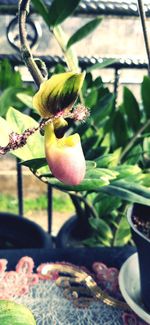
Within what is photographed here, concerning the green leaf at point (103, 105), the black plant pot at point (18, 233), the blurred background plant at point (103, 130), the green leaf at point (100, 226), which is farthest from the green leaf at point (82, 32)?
the black plant pot at point (18, 233)

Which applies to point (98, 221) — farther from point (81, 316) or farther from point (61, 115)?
point (61, 115)

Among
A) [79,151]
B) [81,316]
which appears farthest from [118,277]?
[79,151]

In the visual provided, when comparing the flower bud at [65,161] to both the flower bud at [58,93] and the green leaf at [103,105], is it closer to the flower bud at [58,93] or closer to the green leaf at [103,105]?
the flower bud at [58,93]

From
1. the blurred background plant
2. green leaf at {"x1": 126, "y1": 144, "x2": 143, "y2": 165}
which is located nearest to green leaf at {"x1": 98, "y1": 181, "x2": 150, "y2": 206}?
the blurred background plant

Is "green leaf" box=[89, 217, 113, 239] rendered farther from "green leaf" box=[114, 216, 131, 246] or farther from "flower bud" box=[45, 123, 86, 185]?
"flower bud" box=[45, 123, 86, 185]

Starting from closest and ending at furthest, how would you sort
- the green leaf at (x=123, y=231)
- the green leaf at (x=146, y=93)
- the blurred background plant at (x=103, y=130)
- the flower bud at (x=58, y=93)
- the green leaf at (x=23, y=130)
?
the flower bud at (x=58, y=93)
the green leaf at (x=23, y=130)
the blurred background plant at (x=103, y=130)
the green leaf at (x=146, y=93)
the green leaf at (x=123, y=231)

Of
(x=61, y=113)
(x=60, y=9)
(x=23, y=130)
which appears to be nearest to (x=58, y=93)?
(x=61, y=113)
